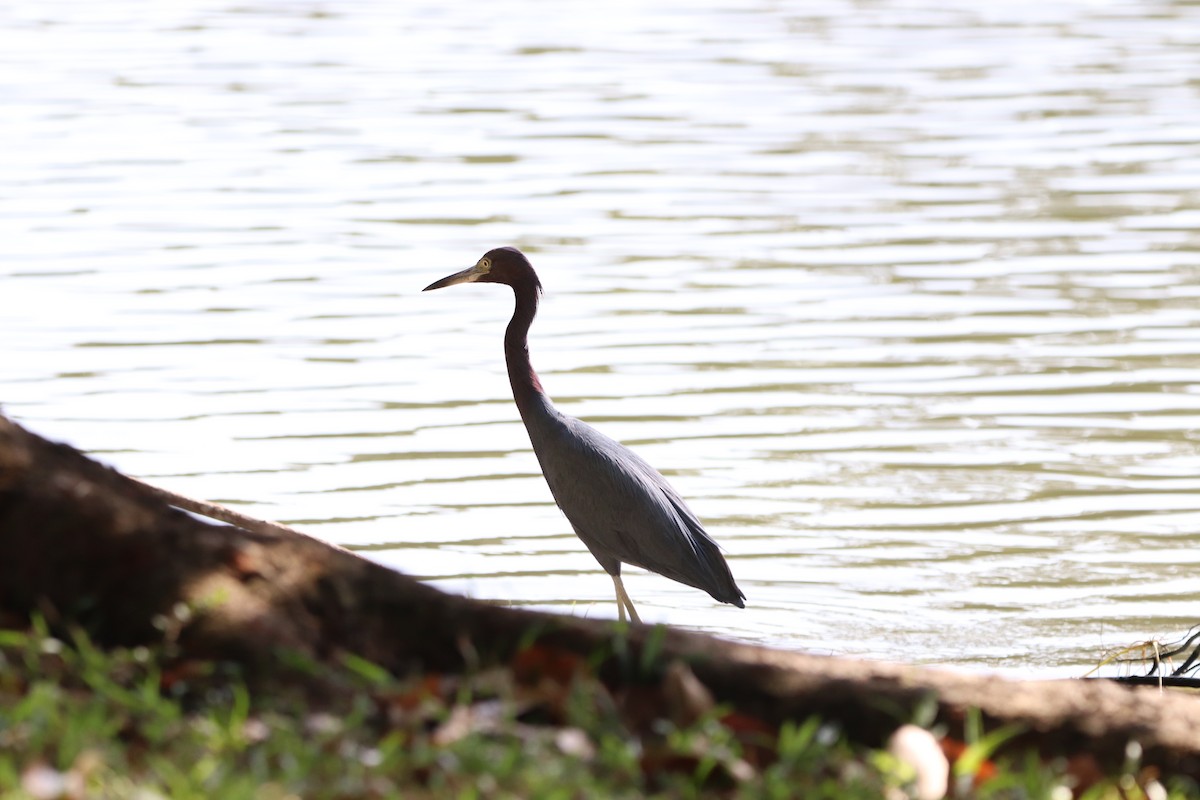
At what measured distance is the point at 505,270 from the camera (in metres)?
7.63

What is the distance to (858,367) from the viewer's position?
34.1 feet

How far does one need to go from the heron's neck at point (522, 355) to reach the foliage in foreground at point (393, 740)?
3609mm

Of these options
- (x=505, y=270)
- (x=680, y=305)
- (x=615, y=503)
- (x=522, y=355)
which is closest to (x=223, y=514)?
(x=615, y=503)

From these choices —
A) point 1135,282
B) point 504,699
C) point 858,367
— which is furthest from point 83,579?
point 1135,282

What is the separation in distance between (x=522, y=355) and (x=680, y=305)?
4325 millimetres

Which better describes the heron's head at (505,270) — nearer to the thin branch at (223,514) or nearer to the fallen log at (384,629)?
the thin branch at (223,514)

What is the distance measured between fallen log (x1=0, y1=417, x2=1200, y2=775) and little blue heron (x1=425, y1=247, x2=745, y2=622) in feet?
9.31

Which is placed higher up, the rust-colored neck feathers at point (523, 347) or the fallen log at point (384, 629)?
the fallen log at point (384, 629)

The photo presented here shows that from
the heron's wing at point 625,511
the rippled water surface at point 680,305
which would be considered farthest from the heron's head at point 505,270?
the rippled water surface at point 680,305

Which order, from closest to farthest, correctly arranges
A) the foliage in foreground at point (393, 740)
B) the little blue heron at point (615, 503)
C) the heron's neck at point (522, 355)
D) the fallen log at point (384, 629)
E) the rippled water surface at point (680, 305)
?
the foliage in foreground at point (393, 740) < the fallen log at point (384, 629) < the little blue heron at point (615, 503) < the heron's neck at point (522, 355) < the rippled water surface at point (680, 305)

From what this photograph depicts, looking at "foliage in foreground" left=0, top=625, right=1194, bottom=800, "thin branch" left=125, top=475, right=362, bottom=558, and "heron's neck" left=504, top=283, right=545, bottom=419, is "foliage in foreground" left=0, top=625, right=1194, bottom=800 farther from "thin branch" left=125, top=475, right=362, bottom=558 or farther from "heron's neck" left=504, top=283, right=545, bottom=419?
"heron's neck" left=504, top=283, right=545, bottom=419

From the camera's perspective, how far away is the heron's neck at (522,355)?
730cm

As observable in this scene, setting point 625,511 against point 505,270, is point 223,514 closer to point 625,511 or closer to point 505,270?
point 625,511

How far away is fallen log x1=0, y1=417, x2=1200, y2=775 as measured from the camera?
3.70m
